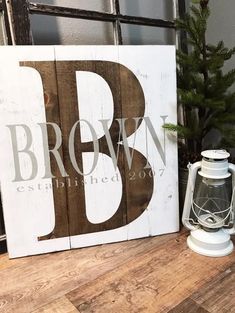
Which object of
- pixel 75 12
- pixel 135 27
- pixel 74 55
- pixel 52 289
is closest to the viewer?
pixel 52 289

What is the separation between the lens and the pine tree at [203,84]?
115 cm

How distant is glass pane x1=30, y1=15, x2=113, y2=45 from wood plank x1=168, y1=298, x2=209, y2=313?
3.48 feet

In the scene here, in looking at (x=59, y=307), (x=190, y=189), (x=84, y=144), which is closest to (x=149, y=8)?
(x=84, y=144)

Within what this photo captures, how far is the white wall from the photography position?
3.84 ft

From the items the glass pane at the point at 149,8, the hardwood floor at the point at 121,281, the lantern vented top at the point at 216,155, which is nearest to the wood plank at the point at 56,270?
the hardwood floor at the point at 121,281

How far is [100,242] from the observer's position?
118 cm

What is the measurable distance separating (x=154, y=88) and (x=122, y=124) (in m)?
0.19

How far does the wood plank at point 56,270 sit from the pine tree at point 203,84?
484 millimetres

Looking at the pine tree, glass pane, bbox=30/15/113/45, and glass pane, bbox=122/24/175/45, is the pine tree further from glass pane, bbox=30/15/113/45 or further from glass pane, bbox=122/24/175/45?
glass pane, bbox=30/15/113/45

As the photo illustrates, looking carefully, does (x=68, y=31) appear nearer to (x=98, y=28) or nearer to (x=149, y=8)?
(x=98, y=28)

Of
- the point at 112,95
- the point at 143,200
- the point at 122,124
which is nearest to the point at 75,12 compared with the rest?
the point at 112,95

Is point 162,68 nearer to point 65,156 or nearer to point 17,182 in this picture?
point 65,156

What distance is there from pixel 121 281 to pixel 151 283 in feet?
0.32

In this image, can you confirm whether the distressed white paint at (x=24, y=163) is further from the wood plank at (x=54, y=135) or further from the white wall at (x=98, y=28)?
the white wall at (x=98, y=28)
